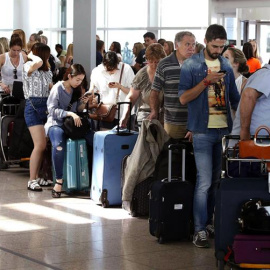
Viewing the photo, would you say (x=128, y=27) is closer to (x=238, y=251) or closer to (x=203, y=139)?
(x=203, y=139)

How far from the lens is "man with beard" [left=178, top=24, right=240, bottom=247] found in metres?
7.53

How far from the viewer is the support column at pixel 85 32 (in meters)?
12.1

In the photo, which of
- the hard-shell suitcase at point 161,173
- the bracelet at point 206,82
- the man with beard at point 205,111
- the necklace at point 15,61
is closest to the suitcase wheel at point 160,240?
the man with beard at point 205,111

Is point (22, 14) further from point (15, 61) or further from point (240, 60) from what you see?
point (240, 60)

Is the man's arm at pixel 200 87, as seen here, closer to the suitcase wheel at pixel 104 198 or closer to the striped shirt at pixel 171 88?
the striped shirt at pixel 171 88

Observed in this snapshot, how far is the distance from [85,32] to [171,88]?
3913 millimetres

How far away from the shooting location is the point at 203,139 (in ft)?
24.7

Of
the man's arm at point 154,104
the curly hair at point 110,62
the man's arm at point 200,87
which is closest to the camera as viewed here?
the man's arm at point 200,87

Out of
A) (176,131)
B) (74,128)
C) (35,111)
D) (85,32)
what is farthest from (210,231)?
(85,32)

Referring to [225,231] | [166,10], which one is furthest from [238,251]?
[166,10]

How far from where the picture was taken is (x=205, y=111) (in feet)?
24.8

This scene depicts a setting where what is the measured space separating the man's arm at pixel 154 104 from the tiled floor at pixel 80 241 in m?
1.04

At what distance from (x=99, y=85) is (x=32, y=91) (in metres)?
0.82


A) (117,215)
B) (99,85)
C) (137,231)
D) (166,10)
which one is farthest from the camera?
(166,10)
